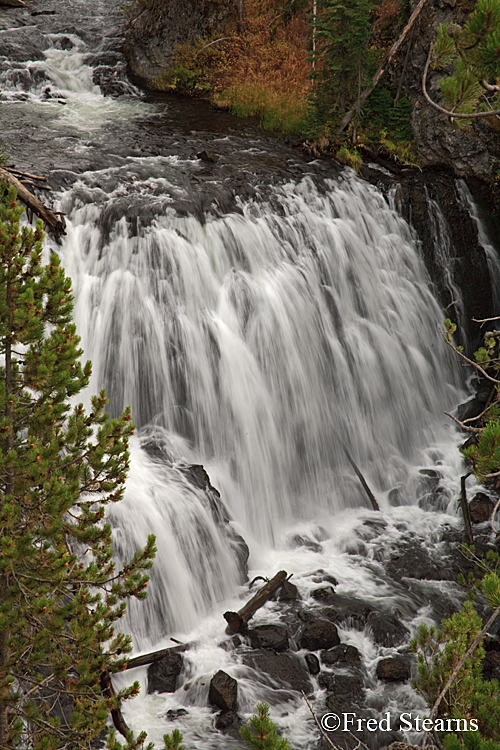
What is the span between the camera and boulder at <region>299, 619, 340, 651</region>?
717cm

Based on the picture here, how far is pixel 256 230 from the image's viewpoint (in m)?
11.1

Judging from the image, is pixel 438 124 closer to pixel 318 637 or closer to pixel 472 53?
pixel 472 53

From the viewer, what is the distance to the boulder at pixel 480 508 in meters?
9.52

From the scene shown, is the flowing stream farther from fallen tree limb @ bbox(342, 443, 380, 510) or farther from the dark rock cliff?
the dark rock cliff

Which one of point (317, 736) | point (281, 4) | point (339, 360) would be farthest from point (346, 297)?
point (281, 4)

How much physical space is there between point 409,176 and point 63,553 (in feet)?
38.9

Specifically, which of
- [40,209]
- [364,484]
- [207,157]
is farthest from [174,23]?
[364,484]

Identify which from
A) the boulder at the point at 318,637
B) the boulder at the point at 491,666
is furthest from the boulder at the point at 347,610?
the boulder at the point at 491,666

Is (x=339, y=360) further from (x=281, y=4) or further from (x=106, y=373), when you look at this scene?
(x=281, y=4)

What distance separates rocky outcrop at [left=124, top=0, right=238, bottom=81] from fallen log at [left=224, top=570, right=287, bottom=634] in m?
15.9

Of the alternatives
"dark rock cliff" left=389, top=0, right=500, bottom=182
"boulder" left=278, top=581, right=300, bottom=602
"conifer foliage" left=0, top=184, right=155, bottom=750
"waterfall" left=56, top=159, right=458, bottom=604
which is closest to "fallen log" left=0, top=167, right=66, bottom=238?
"waterfall" left=56, top=159, right=458, bottom=604

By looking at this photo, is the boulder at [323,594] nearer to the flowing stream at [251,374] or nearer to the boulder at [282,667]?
the flowing stream at [251,374]

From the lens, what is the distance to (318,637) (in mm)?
7176

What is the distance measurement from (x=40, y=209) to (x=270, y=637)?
21.5 feet
